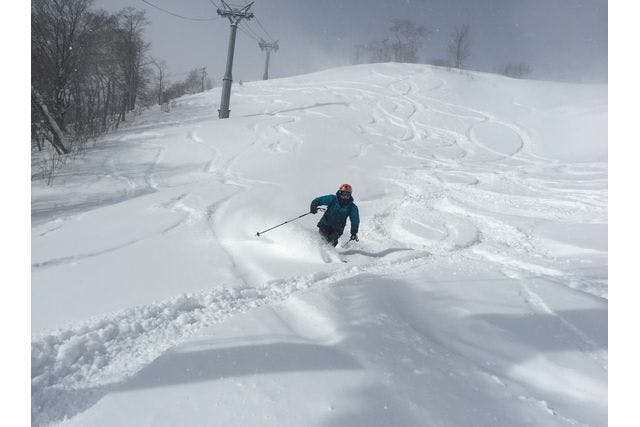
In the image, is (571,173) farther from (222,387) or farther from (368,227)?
(222,387)

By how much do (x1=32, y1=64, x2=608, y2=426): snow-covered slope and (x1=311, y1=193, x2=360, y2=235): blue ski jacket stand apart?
1.43 feet

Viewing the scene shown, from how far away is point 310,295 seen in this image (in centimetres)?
395

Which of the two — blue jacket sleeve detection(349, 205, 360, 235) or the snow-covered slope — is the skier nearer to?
blue jacket sleeve detection(349, 205, 360, 235)

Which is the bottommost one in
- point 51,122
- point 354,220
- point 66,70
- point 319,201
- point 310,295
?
point 310,295

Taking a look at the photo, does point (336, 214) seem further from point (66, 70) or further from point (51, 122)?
point (66, 70)

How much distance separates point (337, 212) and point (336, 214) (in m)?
0.04

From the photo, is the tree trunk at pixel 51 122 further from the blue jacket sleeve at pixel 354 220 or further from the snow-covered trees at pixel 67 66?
the blue jacket sleeve at pixel 354 220

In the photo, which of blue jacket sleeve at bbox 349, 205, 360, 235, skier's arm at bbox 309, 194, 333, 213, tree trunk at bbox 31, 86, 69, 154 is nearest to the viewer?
blue jacket sleeve at bbox 349, 205, 360, 235

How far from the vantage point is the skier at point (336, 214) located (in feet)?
20.4

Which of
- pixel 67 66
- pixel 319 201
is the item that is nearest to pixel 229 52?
pixel 67 66

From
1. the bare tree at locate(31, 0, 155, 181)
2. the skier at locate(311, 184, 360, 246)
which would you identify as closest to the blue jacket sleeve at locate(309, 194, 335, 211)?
the skier at locate(311, 184, 360, 246)

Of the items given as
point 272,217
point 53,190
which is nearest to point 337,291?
point 272,217

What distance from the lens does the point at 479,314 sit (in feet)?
12.3

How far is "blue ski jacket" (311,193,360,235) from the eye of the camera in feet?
20.4
